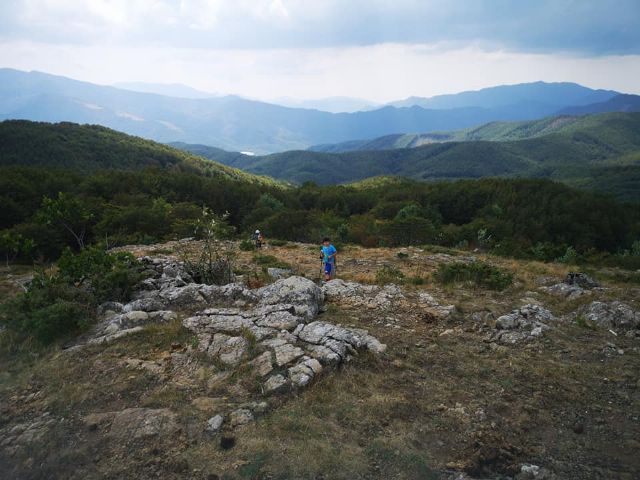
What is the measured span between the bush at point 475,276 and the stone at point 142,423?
32.1 feet

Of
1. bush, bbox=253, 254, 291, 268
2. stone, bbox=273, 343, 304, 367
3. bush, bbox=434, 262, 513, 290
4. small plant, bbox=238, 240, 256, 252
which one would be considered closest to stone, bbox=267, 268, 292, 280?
bush, bbox=253, 254, 291, 268

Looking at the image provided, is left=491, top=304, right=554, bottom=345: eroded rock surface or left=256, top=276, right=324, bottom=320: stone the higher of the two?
left=256, top=276, right=324, bottom=320: stone

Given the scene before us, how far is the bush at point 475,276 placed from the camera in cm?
1262

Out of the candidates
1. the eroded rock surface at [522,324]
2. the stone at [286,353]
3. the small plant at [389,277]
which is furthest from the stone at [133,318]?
the eroded rock surface at [522,324]

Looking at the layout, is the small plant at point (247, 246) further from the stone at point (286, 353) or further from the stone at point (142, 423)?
the stone at point (142, 423)

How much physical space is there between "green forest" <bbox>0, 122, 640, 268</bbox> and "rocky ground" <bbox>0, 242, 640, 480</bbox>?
738 centimetres

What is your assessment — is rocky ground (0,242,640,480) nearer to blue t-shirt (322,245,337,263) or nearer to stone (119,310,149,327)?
stone (119,310,149,327)

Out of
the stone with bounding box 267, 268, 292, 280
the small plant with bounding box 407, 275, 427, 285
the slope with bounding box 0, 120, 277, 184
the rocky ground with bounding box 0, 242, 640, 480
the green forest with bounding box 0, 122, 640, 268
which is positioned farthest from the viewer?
the slope with bounding box 0, 120, 277, 184

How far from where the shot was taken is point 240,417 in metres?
5.77

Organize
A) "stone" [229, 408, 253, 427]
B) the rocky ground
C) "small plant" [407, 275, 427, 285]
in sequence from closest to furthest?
the rocky ground < "stone" [229, 408, 253, 427] < "small plant" [407, 275, 427, 285]

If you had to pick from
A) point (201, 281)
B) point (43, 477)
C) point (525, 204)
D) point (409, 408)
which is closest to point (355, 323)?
point (409, 408)

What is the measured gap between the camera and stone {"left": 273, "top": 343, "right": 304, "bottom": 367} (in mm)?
7055

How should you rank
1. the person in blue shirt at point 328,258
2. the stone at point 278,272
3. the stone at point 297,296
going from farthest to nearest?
the stone at point 278,272 → the person in blue shirt at point 328,258 → the stone at point 297,296

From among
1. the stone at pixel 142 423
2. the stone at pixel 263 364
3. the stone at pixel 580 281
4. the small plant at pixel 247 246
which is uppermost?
the stone at pixel 263 364
